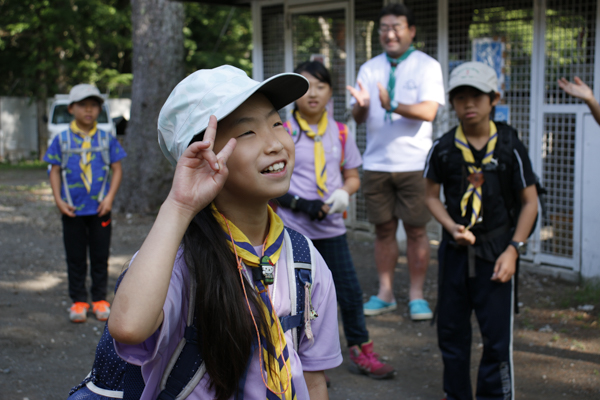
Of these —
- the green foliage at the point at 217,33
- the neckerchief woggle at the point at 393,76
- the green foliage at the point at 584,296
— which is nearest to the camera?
the neckerchief woggle at the point at 393,76

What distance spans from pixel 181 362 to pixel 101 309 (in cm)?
393

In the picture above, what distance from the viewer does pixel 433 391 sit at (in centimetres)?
412

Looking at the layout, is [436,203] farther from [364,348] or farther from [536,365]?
[536,365]

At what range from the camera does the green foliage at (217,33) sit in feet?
71.0

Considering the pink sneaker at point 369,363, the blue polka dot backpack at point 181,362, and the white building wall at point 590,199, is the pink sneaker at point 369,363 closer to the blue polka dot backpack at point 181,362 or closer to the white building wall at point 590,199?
the blue polka dot backpack at point 181,362

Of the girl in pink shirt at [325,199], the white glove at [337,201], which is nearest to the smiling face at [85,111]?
the girl in pink shirt at [325,199]

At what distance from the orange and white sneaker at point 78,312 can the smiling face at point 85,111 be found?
1.55m

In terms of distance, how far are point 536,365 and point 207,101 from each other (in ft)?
12.1

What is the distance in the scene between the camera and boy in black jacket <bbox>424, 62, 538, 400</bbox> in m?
3.36

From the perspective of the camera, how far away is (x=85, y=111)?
5219 millimetres

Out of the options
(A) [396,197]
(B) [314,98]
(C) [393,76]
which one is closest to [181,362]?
(B) [314,98]

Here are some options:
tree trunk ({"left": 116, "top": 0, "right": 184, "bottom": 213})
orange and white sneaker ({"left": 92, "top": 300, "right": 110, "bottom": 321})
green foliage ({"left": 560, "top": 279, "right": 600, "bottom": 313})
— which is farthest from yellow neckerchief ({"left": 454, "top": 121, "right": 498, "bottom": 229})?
tree trunk ({"left": 116, "top": 0, "right": 184, "bottom": 213})

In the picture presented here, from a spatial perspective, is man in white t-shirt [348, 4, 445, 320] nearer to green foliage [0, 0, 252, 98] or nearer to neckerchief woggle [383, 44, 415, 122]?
neckerchief woggle [383, 44, 415, 122]

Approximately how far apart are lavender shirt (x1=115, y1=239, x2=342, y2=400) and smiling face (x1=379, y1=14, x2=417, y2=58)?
3712 mm
